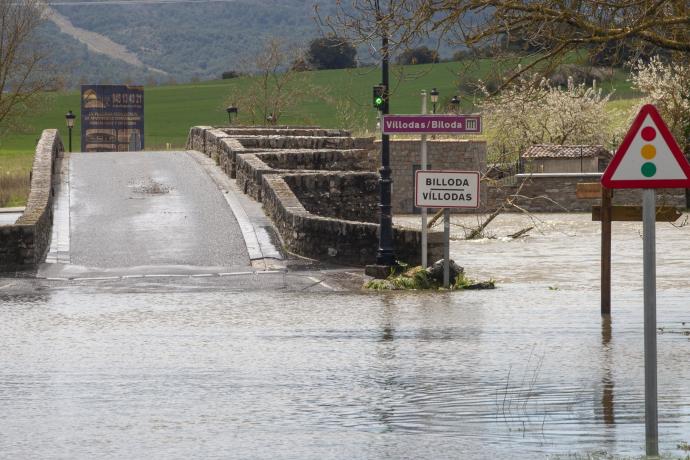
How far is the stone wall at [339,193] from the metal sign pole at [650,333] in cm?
2017

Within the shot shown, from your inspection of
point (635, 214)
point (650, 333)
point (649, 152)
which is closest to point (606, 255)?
point (635, 214)

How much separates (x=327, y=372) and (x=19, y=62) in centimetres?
5509

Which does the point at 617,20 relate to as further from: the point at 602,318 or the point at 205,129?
the point at 205,129

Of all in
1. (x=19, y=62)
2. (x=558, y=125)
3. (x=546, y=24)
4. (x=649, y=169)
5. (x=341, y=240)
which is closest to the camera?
(x=649, y=169)

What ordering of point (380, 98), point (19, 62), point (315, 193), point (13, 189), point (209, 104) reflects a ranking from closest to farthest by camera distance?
point (380, 98) → point (315, 193) → point (13, 189) → point (19, 62) → point (209, 104)

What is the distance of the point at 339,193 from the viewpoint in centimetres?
2950

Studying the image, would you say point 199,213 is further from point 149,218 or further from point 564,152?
point 564,152

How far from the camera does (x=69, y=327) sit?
15688mm

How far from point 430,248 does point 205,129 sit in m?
24.1

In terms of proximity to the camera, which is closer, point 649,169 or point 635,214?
point 649,169

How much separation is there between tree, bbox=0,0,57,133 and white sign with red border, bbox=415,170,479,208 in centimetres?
4358

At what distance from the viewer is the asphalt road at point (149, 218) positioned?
23656 mm

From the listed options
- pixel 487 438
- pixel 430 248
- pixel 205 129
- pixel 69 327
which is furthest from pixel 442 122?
pixel 205 129

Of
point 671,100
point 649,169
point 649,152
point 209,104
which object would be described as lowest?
point 649,169
